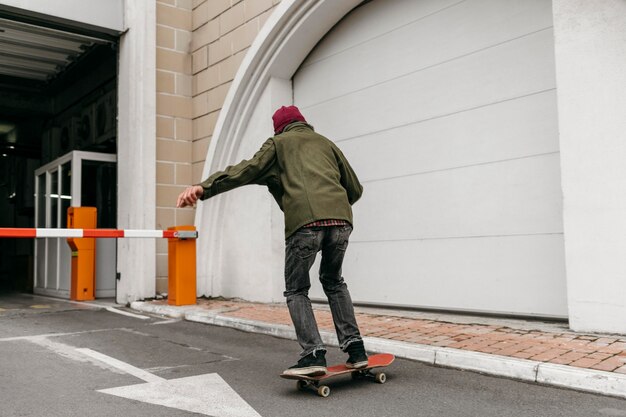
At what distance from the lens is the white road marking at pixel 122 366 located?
14.5 feet

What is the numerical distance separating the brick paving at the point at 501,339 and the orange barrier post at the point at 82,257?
464cm

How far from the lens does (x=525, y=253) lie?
6.14 metres

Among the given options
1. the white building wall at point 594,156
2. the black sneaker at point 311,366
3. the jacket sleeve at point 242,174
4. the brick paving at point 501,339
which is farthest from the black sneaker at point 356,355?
the white building wall at point 594,156

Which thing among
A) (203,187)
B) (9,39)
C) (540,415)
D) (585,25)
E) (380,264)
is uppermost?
(9,39)

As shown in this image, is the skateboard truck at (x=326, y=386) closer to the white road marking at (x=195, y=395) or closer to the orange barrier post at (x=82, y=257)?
the white road marking at (x=195, y=395)

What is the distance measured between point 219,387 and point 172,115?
22.7 feet

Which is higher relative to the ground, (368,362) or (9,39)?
(9,39)

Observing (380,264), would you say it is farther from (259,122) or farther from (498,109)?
(259,122)

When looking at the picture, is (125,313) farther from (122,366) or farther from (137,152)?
(122,366)

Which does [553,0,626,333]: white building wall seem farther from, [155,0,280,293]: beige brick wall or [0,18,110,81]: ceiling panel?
[0,18,110,81]: ceiling panel

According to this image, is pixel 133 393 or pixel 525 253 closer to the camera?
pixel 133 393

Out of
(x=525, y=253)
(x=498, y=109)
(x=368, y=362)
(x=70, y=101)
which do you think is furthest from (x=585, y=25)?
(x=70, y=101)

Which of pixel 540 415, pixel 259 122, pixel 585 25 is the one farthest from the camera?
pixel 259 122

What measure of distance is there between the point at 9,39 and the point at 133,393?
8975mm
